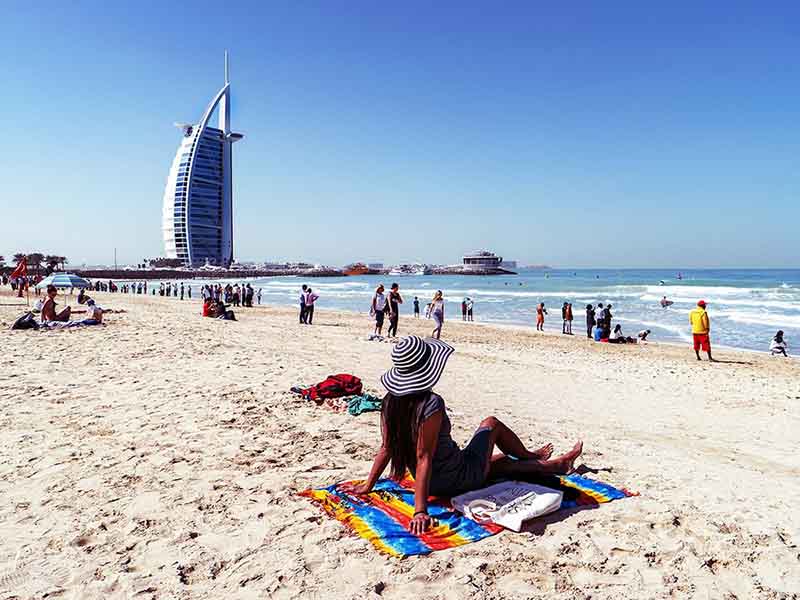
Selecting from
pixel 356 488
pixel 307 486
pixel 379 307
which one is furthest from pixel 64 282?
pixel 356 488

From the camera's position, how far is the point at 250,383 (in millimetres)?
7262

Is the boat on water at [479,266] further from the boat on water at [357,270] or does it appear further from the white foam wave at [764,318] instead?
the white foam wave at [764,318]

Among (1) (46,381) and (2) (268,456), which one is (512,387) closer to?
(2) (268,456)

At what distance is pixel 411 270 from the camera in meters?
147

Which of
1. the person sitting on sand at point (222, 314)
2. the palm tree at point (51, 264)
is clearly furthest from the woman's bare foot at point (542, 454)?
the palm tree at point (51, 264)

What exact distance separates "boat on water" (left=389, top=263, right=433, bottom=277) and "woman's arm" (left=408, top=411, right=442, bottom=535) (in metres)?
139

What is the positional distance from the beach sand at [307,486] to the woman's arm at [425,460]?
0.87ft

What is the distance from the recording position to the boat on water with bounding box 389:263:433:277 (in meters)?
144

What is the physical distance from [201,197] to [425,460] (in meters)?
130

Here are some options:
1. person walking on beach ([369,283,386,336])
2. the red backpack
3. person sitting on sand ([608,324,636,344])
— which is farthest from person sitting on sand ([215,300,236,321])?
the red backpack

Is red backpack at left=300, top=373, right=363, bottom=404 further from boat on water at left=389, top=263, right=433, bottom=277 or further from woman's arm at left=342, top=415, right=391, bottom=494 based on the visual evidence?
boat on water at left=389, top=263, right=433, bottom=277

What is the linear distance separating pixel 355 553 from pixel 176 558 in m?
0.99

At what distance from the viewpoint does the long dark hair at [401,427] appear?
311 cm

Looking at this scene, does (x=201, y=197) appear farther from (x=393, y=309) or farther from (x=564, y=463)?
(x=564, y=463)
